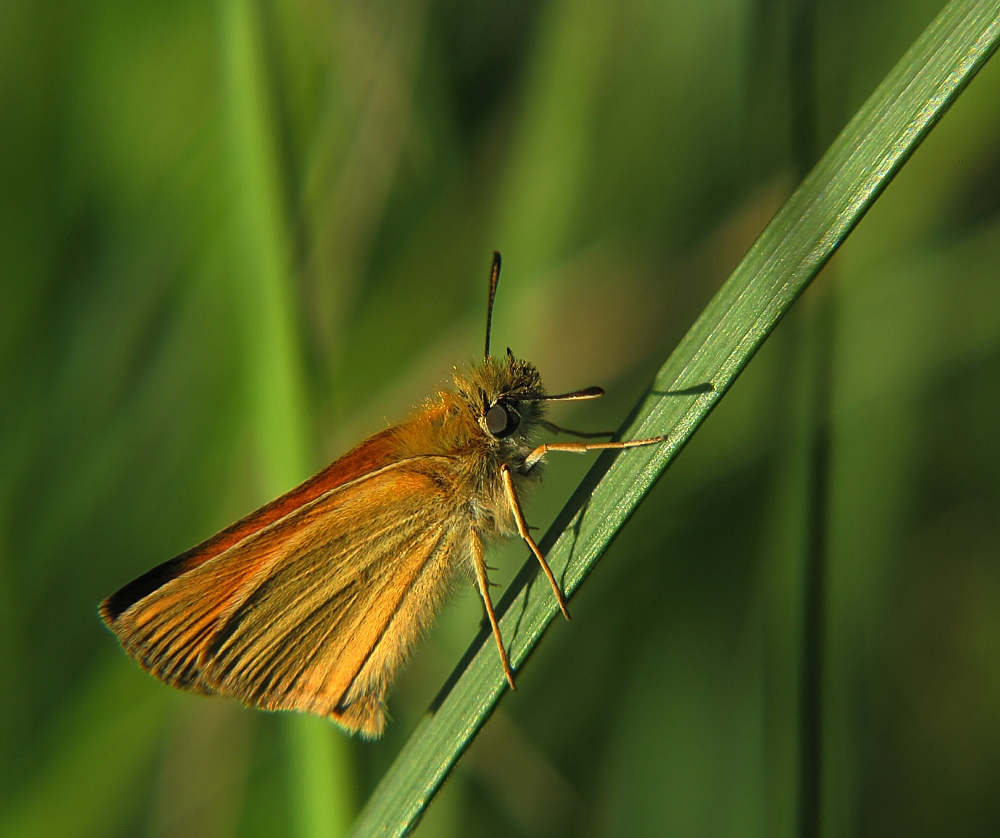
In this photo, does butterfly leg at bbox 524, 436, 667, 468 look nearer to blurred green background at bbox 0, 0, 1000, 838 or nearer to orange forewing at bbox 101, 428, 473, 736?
orange forewing at bbox 101, 428, 473, 736

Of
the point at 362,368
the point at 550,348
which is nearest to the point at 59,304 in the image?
the point at 362,368

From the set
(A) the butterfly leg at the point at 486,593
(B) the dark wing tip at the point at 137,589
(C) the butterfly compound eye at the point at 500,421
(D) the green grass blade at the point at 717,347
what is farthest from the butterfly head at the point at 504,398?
(B) the dark wing tip at the point at 137,589

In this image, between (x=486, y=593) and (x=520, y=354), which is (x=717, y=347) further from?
(x=520, y=354)

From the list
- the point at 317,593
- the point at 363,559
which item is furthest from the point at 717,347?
the point at 317,593

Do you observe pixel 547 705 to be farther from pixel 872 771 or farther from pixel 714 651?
pixel 872 771

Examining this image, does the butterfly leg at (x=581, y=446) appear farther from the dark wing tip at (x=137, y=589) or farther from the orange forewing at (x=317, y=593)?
the dark wing tip at (x=137, y=589)
